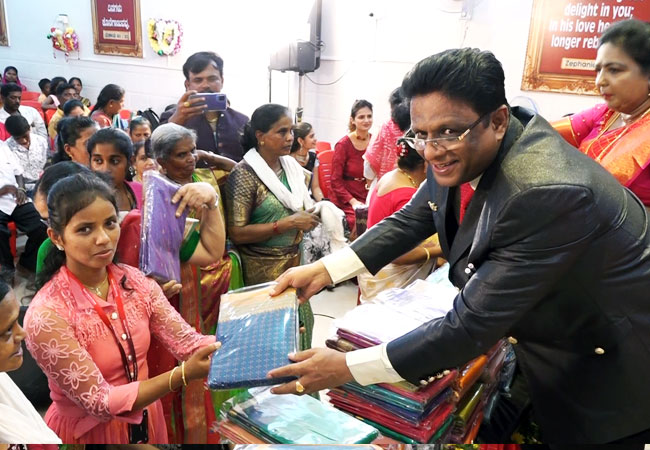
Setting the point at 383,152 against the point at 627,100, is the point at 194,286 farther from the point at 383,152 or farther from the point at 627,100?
the point at 383,152

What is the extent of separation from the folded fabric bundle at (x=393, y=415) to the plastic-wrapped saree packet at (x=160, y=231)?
708 millimetres

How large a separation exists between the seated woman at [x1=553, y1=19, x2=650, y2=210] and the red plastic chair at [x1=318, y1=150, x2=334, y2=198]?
8.65 ft

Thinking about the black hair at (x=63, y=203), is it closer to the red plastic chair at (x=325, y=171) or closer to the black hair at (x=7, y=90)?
the red plastic chair at (x=325, y=171)

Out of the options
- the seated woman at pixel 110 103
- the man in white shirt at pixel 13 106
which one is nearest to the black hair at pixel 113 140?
the seated woman at pixel 110 103

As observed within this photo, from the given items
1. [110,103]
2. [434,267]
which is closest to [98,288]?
[434,267]

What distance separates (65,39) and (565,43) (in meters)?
6.90

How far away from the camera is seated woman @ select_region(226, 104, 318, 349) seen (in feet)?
7.47

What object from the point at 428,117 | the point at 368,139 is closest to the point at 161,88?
the point at 368,139

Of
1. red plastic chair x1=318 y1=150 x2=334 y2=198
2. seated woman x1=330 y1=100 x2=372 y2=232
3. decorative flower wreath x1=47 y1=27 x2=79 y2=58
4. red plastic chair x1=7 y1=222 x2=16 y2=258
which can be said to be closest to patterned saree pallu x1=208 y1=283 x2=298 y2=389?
seated woman x1=330 y1=100 x2=372 y2=232

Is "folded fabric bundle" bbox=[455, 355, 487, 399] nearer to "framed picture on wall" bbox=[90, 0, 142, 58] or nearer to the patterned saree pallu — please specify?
the patterned saree pallu

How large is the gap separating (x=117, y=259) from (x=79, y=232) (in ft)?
0.74

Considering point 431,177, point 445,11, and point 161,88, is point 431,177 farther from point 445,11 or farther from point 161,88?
point 161,88

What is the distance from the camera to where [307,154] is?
171 inches

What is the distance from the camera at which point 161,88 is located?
7.17 m
